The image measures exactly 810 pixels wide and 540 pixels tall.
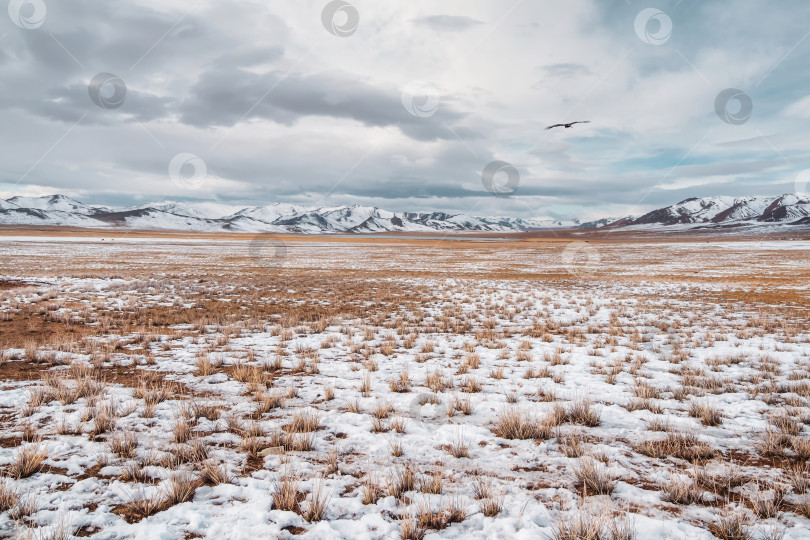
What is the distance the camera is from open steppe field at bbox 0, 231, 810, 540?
3889mm

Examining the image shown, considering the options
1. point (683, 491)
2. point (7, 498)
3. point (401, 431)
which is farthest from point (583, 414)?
point (7, 498)

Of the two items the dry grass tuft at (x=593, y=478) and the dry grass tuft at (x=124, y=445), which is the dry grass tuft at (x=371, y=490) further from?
the dry grass tuft at (x=124, y=445)

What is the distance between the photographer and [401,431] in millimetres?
5926

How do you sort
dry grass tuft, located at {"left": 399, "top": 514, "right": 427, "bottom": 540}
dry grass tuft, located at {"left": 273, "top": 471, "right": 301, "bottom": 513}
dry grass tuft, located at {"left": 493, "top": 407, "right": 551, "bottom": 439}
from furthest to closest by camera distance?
dry grass tuft, located at {"left": 493, "top": 407, "right": 551, "bottom": 439}
dry grass tuft, located at {"left": 273, "top": 471, "right": 301, "bottom": 513}
dry grass tuft, located at {"left": 399, "top": 514, "right": 427, "bottom": 540}

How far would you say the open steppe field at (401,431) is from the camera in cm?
389

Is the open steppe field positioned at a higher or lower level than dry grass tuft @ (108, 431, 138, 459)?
lower

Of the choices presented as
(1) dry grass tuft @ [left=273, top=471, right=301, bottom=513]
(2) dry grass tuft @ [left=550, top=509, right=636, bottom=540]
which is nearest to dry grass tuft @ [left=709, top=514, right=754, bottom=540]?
(2) dry grass tuft @ [left=550, top=509, right=636, bottom=540]

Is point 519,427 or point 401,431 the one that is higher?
point 519,427

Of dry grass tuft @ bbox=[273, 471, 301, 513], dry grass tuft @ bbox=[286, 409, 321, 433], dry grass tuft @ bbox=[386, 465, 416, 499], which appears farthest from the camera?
dry grass tuft @ bbox=[286, 409, 321, 433]

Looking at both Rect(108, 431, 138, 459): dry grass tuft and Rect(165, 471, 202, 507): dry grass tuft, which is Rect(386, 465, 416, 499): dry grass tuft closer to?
Rect(165, 471, 202, 507): dry grass tuft

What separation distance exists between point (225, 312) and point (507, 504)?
14.6 m

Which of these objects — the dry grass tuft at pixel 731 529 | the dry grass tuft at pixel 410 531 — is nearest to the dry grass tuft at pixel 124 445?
the dry grass tuft at pixel 410 531

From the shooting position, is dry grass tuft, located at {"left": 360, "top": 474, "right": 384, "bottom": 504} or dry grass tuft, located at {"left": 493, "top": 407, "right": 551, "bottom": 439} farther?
dry grass tuft, located at {"left": 493, "top": 407, "right": 551, "bottom": 439}

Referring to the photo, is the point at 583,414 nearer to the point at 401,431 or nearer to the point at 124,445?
the point at 401,431
